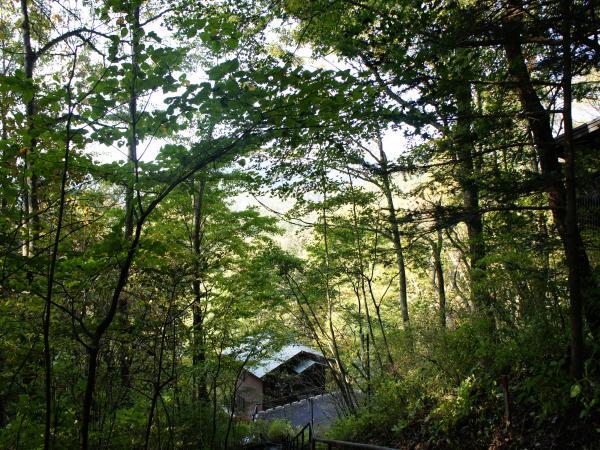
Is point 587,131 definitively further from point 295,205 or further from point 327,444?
point 327,444

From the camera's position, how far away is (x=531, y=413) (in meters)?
4.54

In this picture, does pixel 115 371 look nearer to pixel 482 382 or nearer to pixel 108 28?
pixel 108 28

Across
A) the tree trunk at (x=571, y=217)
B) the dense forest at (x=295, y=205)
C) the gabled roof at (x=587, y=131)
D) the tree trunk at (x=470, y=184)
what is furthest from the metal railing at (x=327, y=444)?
the gabled roof at (x=587, y=131)

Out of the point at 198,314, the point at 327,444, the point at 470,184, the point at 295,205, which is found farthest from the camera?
the point at 295,205

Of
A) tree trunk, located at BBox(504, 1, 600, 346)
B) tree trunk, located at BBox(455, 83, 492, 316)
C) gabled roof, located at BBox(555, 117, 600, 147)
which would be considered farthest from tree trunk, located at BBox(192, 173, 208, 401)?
gabled roof, located at BBox(555, 117, 600, 147)

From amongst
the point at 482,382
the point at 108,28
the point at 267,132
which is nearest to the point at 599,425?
the point at 482,382

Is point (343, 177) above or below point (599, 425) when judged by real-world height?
above

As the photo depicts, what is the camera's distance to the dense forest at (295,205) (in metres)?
2.73

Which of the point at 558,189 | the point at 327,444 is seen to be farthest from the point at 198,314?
the point at 558,189

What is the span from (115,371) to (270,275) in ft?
17.0

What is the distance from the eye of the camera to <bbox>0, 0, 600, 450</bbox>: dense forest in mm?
2732

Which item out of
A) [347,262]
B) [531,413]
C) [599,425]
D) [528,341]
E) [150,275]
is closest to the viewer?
[599,425]

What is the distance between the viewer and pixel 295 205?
9.82 m

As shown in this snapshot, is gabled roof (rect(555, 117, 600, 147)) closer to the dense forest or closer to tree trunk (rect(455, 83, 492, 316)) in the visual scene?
the dense forest
